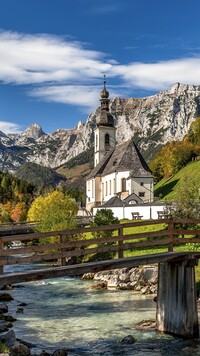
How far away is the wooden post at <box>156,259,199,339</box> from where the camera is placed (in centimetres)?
1980

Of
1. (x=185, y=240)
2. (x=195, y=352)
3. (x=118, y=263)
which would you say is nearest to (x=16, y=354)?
(x=118, y=263)

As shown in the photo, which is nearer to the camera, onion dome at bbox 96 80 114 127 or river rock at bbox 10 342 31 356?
river rock at bbox 10 342 31 356

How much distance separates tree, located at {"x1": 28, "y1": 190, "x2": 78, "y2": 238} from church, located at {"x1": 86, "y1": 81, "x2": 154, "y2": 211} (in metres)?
8.32

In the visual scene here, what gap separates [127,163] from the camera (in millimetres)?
102438

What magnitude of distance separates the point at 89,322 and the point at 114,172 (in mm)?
79998

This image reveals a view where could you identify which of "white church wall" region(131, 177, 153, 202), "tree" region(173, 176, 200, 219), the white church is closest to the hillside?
"white church wall" region(131, 177, 153, 202)

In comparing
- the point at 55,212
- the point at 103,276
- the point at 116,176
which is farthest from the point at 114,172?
the point at 103,276

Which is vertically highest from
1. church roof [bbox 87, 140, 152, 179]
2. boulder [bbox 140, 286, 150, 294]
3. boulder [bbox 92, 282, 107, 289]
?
church roof [bbox 87, 140, 152, 179]

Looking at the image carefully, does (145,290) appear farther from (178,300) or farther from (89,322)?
(178,300)

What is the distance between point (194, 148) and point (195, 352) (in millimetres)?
111670

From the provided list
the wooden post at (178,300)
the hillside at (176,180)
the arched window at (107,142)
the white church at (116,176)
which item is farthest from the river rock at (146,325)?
the arched window at (107,142)

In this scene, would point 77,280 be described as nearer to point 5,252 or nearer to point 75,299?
point 75,299

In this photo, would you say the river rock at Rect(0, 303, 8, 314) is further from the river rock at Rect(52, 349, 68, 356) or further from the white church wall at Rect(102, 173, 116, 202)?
the white church wall at Rect(102, 173, 116, 202)

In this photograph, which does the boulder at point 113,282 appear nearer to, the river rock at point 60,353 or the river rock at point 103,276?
the river rock at point 103,276
